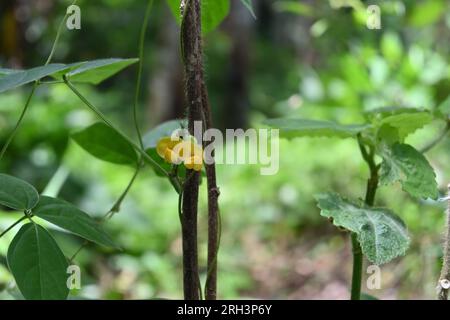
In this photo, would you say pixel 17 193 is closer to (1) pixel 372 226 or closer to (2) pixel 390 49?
(1) pixel 372 226

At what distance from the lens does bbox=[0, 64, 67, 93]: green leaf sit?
625 millimetres

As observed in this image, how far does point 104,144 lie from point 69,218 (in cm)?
25

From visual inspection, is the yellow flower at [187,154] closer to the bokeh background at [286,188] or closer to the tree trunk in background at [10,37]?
the bokeh background at [286,188]

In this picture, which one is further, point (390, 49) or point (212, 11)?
point (390, 49)

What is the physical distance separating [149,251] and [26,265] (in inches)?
93.1

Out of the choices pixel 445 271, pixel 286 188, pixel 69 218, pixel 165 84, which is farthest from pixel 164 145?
pixel 165 84

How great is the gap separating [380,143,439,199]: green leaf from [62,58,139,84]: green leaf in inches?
13.0

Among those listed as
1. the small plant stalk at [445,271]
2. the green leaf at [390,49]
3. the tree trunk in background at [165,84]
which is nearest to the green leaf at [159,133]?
the small plant stalk at [445,271]

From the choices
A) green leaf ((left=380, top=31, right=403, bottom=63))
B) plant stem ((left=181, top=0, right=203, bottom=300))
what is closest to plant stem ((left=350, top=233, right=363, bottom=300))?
plant stem ((left=181, top=0, right=203, bottom=300))

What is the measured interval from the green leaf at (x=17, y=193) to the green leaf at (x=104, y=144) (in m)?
0.25

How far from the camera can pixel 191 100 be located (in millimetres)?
723

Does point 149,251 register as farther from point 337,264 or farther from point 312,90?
point 312,90

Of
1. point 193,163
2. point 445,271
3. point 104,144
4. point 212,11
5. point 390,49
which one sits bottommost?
point 445,271

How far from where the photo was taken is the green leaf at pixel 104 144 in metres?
0.95
